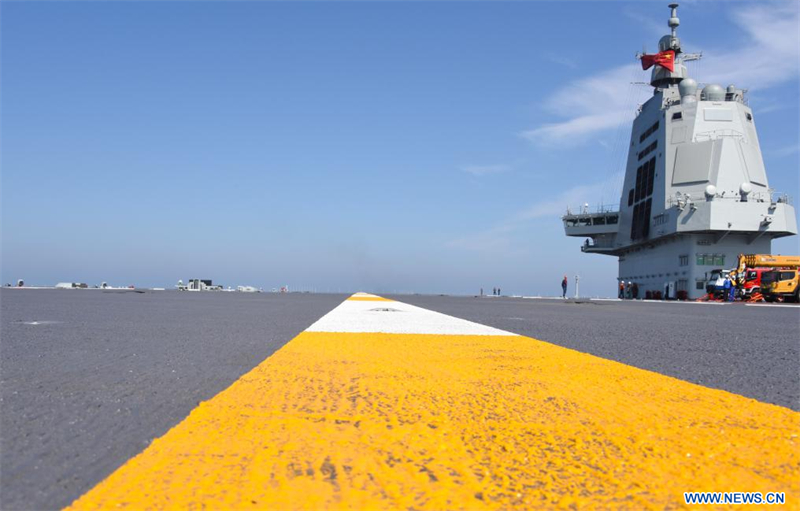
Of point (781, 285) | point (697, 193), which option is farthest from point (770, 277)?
point (697, 193)

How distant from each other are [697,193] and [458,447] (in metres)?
47.4

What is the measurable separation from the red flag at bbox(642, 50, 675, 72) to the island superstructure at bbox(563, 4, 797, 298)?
547 centimetres

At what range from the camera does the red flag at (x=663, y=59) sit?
55.5 m

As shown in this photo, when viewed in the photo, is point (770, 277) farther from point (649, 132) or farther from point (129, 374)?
point (129, 374)

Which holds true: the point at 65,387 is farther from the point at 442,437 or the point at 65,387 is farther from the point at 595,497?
the point at 595,497

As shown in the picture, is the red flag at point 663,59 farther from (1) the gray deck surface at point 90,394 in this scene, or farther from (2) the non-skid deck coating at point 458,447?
(2) the non-skid deck coating at point 458,447

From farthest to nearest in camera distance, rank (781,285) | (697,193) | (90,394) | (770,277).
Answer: (697,193)
(770,277)
(781,285)
(90,394)

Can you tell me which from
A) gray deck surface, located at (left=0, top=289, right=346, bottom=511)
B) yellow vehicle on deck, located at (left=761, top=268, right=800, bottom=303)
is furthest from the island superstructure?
gray deck surface, located at (left=0, top=289, right=346, bottom=511)

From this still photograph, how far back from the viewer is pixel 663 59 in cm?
5578

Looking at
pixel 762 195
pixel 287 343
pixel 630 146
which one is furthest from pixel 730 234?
pixel 287 343

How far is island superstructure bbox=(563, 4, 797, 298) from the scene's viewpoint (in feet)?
134

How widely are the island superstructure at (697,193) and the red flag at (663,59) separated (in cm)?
547

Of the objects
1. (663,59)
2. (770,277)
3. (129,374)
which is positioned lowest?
(129,374)

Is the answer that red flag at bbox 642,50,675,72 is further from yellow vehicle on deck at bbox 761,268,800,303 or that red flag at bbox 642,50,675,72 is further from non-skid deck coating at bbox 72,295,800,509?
non-skid deck coating at bbox 72,295,800,509
